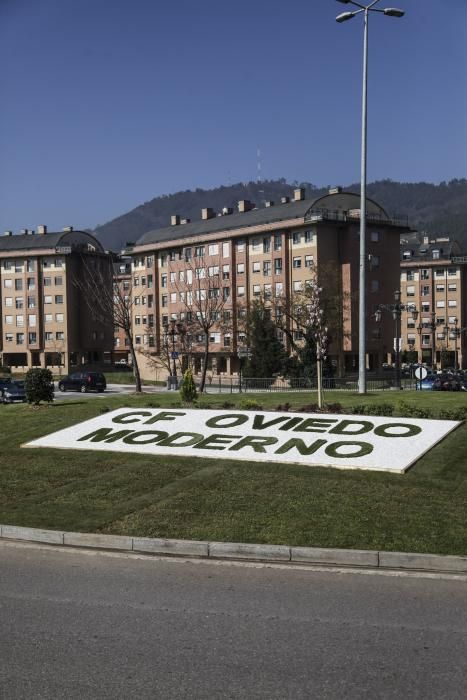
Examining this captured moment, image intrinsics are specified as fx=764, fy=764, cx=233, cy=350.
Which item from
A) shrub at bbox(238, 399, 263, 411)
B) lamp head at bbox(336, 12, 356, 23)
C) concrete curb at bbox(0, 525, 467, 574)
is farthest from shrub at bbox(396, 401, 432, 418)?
lamp head at bbox(336, 12, 356, 23)

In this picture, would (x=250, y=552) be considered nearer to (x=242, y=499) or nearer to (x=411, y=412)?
(x=242, y=499)

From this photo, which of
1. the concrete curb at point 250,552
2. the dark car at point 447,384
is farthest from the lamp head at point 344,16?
the concrete curb at point 250,552

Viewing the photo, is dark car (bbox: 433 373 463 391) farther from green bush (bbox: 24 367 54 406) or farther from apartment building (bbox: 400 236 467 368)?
apartment building (bbox: 400 236 467 368)

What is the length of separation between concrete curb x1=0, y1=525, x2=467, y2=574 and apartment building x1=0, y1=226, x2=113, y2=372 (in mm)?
88268

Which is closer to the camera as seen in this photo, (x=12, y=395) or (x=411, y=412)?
(x=411, y=412)

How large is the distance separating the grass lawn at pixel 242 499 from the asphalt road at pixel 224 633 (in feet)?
4.27

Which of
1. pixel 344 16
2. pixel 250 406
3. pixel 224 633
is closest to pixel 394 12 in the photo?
pixel 344 16

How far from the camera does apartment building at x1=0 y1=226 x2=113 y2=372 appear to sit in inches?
3853

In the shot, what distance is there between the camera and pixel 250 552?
31.4 ft

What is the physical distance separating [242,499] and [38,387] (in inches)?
584

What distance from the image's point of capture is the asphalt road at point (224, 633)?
5.66m

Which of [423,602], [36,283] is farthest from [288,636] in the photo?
[36,283]

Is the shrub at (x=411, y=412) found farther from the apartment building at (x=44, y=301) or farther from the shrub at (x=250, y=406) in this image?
the apartment building at (x=44, y=301)

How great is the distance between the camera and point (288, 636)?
6.65 meters
